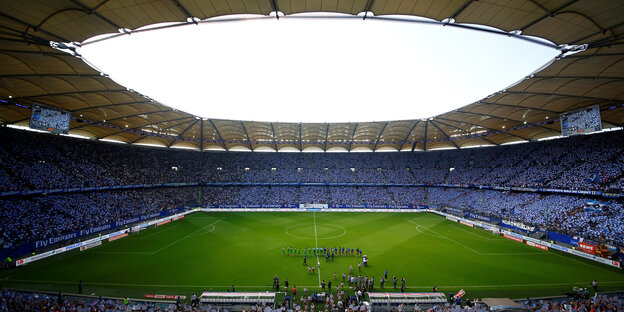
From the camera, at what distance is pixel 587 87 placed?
21.3 meters

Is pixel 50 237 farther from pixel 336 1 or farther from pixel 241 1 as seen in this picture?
pixel 336 1

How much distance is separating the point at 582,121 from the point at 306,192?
43201 millimetres

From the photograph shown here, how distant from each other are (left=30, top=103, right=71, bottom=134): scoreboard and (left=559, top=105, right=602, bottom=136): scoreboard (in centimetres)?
4690

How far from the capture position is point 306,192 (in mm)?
56000

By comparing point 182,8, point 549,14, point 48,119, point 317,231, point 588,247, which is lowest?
point 317,231

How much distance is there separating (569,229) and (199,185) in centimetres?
5832

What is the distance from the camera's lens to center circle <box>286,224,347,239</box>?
Answer: 3098 cm

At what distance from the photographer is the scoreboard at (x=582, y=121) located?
22.0 metres

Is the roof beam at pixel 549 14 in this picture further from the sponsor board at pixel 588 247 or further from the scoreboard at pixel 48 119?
the scoreboard at pixel 48 119

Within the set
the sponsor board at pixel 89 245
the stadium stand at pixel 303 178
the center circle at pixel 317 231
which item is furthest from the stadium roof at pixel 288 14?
the center circle at pixel 317 231

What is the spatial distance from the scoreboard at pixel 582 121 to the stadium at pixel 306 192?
135 millimetres

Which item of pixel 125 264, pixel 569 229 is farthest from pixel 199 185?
pixel 569 229

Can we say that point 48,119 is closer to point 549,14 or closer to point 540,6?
point 540,6

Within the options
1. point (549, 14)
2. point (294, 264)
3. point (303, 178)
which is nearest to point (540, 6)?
point (549, 14)
